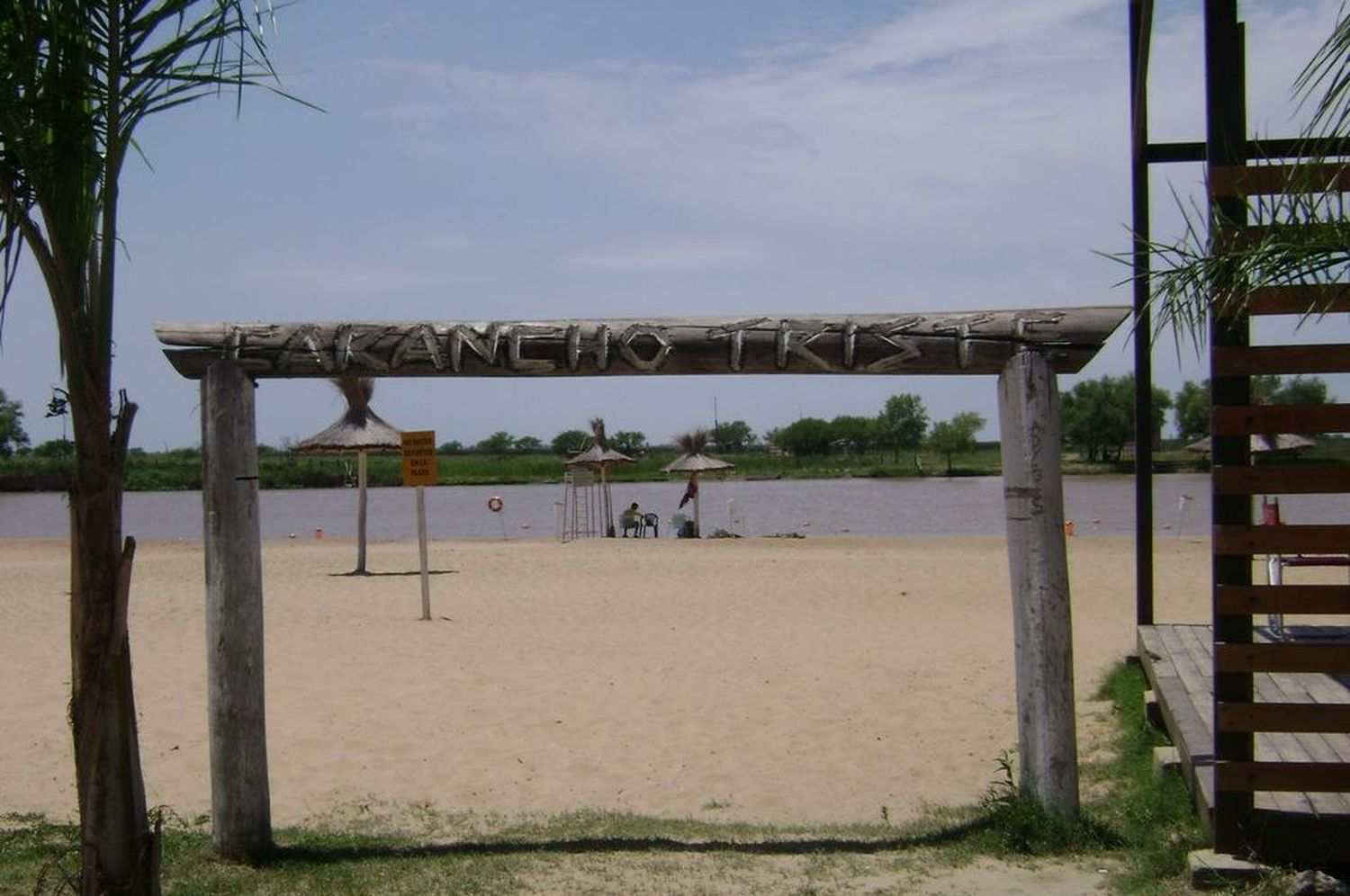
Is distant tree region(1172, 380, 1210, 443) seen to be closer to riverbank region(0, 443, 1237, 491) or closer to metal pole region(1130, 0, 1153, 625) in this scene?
riverbank region(0, 443, 1237, 491)

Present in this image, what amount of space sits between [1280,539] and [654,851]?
280 centimetres

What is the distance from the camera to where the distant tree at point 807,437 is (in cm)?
10350

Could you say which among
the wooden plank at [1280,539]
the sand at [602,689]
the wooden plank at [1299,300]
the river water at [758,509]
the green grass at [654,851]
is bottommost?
the river water at [758,509]

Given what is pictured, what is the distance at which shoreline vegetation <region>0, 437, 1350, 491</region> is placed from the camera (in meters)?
76.8

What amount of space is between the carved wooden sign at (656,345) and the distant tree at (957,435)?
287 ft

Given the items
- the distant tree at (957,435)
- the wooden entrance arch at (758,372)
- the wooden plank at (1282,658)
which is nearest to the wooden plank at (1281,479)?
the wooden plank at (1282,658)

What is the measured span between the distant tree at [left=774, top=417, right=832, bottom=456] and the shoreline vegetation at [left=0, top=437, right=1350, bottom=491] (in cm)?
632

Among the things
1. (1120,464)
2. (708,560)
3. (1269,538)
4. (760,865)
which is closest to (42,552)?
(708,560)

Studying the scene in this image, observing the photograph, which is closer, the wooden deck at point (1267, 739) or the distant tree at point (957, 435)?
the wooden deck at point (1267, 739)

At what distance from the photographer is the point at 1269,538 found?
4.72 meters

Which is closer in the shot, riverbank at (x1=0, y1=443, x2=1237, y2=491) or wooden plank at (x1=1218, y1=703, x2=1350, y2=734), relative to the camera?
wooden plank at (x1=1218, y1=703, x2=1350, y2=734)

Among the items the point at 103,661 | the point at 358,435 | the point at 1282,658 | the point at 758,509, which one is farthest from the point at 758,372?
the point at 758,509

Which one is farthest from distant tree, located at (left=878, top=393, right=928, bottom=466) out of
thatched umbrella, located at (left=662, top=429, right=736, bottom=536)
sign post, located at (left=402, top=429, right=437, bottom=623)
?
sign post, located at (left=402, top=429, right=437, bottom=623)

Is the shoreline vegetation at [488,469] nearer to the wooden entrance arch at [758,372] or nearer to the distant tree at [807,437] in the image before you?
the distant tree at [807,437]
